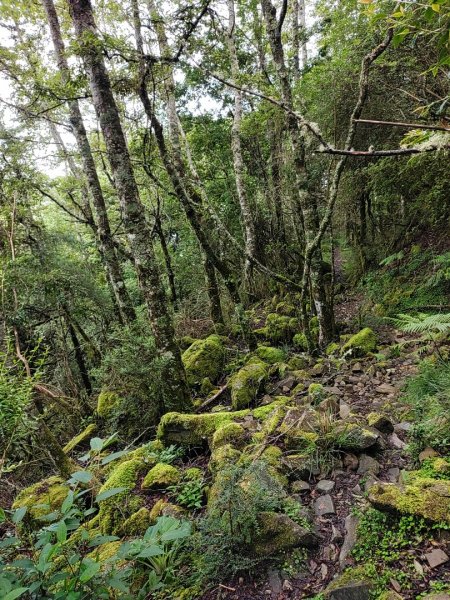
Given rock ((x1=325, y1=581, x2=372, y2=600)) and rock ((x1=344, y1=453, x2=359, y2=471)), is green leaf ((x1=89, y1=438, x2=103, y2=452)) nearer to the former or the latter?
rock ((x1=325, y1=581, x2=372, y2=600))

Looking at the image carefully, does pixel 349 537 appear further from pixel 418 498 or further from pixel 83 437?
pixel 83 437

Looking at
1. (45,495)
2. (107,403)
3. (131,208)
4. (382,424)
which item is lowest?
(107,403)

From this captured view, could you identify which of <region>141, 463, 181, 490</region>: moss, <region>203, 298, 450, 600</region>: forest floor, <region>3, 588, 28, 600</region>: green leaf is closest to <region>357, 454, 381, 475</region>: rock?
<region>203, 298, 450, 600</region>: forest floor

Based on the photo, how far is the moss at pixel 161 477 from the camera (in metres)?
3.43

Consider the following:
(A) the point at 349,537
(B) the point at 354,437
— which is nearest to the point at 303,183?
(B) the point at 354,437

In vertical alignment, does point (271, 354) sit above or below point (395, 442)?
below

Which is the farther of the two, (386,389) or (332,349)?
(332,349)

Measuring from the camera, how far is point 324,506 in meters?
2.66

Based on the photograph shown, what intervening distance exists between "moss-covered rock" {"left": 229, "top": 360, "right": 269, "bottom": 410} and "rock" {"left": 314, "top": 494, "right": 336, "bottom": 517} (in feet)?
7.73

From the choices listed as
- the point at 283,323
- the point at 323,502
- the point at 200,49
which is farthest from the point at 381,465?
the point at 200,49

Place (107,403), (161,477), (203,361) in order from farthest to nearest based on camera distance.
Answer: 1. (203,361)
2. (107,403)
3. (161,477)

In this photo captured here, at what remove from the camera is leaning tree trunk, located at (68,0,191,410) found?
462cm

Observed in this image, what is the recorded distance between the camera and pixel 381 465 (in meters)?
2.95

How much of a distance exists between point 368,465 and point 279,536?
1081mm
